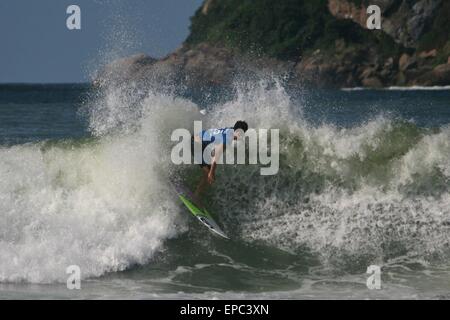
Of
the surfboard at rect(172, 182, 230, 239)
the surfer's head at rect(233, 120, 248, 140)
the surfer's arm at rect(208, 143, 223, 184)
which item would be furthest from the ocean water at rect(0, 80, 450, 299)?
the surfer's arm at rect(208, 143, 223, 184)

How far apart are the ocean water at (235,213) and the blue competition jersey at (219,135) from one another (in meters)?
1.25

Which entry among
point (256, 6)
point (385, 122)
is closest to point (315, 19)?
point (256, 6)

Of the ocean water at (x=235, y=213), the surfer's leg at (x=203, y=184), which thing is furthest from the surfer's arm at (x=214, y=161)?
the ocean water at (x=235, y=213)

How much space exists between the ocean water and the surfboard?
0.50 ft

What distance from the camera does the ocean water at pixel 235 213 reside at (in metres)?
10.4

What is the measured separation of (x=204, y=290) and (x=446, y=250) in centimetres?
360

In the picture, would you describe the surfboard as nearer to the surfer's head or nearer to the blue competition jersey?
the blue competition jersey

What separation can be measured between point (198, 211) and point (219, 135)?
1.27 metres

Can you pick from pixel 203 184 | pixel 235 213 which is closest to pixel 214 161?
pixel 203 184

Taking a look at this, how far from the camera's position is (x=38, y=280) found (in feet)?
33.6

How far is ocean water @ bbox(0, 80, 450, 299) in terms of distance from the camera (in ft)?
34.0

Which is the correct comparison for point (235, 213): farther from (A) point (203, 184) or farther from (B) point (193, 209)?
(B) point (193, 209)
